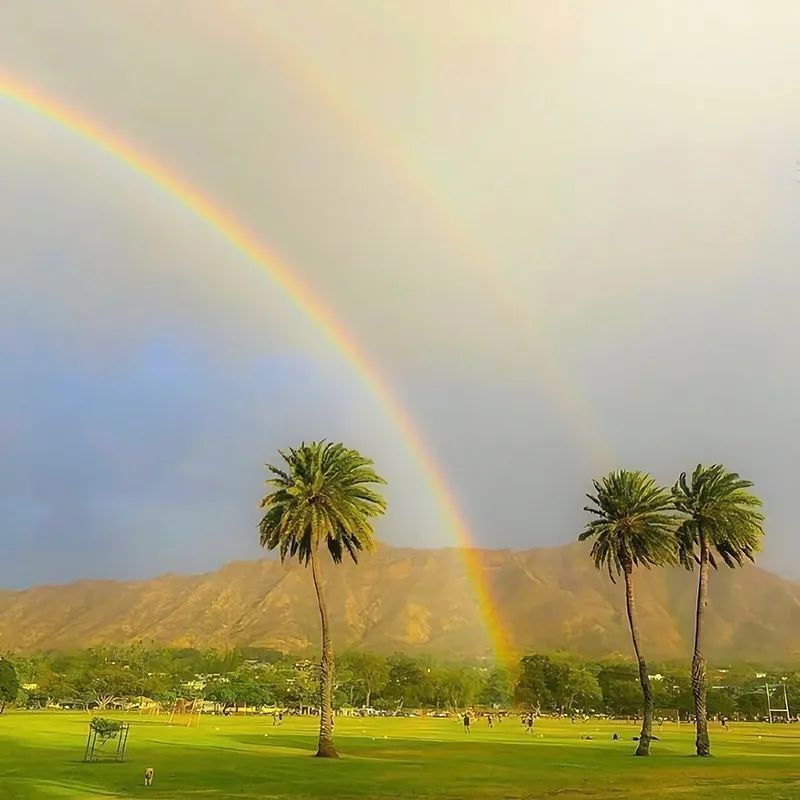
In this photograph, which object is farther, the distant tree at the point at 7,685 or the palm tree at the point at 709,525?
the distant tree at the point at 7,685

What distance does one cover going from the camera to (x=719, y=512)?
6044 centimetres

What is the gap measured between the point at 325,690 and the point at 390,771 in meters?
11.5

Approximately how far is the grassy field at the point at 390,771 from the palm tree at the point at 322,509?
29.5 feet

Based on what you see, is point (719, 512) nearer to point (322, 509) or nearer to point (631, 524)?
point (631, 524)

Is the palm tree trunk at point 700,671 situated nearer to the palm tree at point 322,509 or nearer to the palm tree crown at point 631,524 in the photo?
the palm tree crown at point 631,524

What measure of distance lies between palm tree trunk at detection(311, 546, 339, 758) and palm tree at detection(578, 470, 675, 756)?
20492mm

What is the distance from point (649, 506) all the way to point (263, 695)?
447 feet

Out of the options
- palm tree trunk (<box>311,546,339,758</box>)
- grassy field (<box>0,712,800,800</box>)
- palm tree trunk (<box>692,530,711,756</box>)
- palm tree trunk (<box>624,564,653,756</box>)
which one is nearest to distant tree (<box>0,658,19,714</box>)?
grassy field (<box>0,712,800,800</box>)

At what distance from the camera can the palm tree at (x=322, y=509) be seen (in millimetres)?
57406

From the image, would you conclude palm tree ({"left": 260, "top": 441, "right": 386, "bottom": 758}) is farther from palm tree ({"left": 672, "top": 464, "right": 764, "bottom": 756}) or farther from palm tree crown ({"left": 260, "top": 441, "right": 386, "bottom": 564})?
palm tree ({"left": 672, "top": 464, "right": 764, "bottom": 756})

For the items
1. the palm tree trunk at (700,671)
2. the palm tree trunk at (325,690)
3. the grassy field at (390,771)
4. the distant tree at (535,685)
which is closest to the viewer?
the grassy field at (390,771)

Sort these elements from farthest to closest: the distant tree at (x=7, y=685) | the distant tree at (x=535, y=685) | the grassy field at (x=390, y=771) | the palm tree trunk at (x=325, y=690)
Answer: the distant tree at (x=535, y=685), the distant tree at (x=7, y=685), the palm tree trunk at (x=325, y=690), the grassy field at (x=390, y=771)

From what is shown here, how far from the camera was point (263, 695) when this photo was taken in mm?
179750

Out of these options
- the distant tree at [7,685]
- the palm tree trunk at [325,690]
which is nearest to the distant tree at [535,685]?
the distant tree at [7,685]
